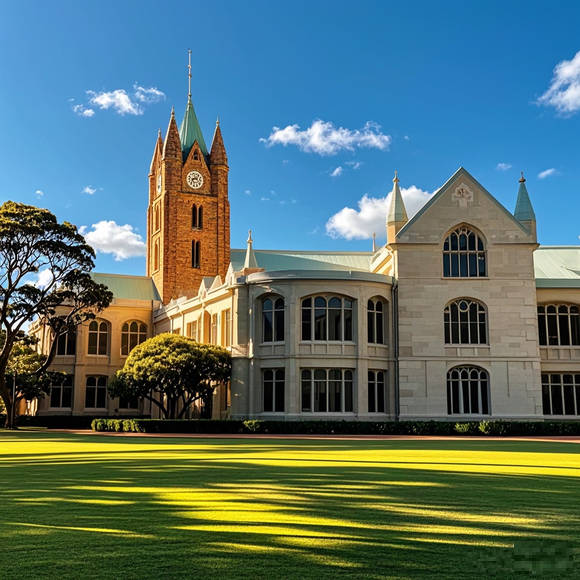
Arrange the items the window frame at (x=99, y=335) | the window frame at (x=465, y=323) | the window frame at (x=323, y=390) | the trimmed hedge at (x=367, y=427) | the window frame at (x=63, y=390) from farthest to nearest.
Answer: the window frame at (x=99, y=335) < the window frame at (x=63, y=390) < the window frame at (x=465, y=323) < the window frame at (x=323, y=390) < the trimmed hedge at (x=367, y=427)

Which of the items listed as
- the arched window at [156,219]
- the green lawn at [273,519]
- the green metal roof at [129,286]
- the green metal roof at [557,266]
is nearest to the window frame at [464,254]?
the green metal roof at [557,266]

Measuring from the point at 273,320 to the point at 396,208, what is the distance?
11.2 m

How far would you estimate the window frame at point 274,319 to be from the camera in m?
42.2

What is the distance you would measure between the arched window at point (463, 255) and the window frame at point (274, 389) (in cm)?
1172

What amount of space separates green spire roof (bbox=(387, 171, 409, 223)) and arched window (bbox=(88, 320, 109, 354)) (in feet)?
89.6

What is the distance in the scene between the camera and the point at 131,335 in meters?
61.3

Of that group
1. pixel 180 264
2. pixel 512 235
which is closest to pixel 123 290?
pixel 180 264

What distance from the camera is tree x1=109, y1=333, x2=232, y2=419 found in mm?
42188

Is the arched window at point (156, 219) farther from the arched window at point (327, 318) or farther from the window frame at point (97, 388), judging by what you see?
the arched window at point (327, 318)

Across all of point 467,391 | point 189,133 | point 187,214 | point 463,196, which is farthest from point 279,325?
point 189,133

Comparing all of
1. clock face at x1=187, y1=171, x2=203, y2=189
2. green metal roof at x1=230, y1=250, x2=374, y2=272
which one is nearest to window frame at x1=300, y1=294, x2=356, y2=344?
green metal roof at x1=230, y1=250, x2=374, y2=272

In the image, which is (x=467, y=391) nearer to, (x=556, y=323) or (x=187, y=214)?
(x=556, y=323)

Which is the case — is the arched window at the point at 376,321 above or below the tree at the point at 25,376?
above

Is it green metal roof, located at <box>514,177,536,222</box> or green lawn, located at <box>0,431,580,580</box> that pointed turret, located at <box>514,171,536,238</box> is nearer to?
green metal roof, located at <box>514,177,536,222</box>
